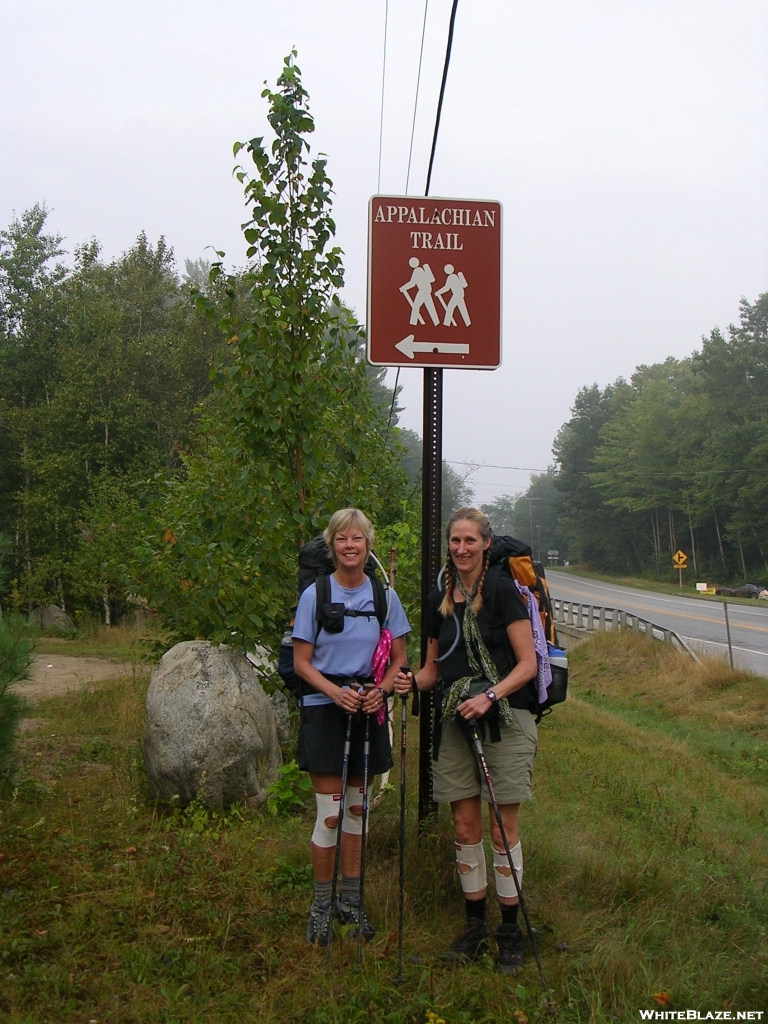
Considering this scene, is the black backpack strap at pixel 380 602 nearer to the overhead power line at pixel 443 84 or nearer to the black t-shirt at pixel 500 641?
the black t-shirt at pixel 500 641

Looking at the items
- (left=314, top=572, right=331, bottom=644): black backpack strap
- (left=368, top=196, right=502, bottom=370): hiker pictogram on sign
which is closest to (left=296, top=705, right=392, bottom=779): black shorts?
(left=314, top=572, right=331, bottom=644): black backpack strap

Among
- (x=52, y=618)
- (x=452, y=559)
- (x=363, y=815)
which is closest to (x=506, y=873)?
(x=363, y=815)

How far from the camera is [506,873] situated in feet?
12.9

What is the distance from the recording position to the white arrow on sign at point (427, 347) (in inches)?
200

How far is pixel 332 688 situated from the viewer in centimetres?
403

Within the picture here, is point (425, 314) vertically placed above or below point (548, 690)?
above

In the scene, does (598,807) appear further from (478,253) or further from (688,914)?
(478,253)

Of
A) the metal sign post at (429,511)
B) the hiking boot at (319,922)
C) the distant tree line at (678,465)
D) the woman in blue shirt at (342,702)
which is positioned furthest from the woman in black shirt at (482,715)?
the distant tree line at (678,465)

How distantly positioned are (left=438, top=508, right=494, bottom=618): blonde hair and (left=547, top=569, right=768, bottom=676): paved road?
14.3m

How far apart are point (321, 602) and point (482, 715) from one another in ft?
2.77

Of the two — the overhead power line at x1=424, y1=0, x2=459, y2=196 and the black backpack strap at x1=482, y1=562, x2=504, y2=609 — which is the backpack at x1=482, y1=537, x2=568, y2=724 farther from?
the overhead power line at x1=424, y1=0, x2=459, y2=196

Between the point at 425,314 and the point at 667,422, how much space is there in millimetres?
71384

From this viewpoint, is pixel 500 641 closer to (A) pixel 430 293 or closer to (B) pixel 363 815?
(B) pixel 363 815

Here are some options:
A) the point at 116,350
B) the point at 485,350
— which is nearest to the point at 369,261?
the point at 485,350
